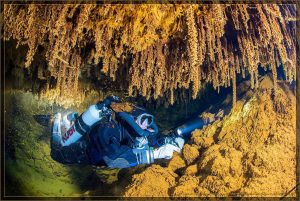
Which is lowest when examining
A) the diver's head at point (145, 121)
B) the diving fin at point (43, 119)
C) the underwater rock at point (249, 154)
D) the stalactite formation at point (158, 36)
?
the underwater rock at point (249, 154)

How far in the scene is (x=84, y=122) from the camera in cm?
271

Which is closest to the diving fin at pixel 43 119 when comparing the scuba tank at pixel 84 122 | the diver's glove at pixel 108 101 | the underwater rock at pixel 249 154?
the scuba tank at pixel 84 122

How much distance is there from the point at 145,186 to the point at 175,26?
1426mm

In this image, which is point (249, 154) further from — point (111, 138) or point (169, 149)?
point (111, 138)

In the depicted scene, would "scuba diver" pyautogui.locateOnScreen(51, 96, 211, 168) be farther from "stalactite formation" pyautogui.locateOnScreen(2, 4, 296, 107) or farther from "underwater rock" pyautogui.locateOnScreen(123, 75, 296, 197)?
"stalactite formation" pyautogui.locateOnScreen(2, 4, 296, 107)

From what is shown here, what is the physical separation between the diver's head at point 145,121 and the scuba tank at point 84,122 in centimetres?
41

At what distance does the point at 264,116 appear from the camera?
242 centimetres

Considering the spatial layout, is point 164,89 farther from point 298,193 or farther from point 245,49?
point 298,193

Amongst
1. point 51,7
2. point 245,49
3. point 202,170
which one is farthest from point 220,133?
point 51,7

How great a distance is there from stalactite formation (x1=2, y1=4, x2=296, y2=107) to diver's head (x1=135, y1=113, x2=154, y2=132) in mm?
509

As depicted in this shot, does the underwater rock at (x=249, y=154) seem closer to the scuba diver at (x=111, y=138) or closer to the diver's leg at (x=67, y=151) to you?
the scuba diver at (x=111, y=138)

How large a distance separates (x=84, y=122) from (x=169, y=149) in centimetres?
96

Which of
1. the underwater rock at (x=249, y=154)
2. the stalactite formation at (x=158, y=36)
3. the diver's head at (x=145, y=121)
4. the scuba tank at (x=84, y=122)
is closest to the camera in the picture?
the stalactite formation at (x=158, y=36)

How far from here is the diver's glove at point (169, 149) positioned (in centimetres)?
271
